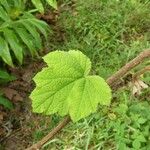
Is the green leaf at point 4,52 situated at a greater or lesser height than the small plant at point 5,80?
greater

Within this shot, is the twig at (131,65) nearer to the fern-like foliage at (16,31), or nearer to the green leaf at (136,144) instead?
the green leaf at (136,144)

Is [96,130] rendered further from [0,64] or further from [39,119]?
[0,64]

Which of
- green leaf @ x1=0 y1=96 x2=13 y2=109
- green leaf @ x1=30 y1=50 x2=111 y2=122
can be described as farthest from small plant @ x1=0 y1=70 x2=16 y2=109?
green leaf @ x1=30 y1=50 x2=111 y2=122

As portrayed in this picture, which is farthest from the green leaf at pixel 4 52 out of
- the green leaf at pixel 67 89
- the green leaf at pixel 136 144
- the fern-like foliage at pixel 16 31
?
the green leaf at pixel 67 89

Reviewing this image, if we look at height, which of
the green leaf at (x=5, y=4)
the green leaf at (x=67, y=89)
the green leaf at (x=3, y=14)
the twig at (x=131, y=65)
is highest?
the twig at (x=131, y=65)

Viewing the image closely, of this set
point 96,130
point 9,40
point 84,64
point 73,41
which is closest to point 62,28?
point 73,41

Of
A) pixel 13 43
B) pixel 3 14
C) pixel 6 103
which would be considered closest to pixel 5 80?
pixel 6 103

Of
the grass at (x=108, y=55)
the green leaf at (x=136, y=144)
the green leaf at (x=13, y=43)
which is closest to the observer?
the green leaf at (x=136, y=144)

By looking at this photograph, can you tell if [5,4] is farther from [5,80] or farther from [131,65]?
[131,65]

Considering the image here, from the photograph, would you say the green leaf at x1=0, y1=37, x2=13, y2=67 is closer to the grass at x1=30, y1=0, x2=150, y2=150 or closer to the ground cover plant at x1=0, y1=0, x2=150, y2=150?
the ground cover plant at x1=0, y1=0, x2=150, y2=150
